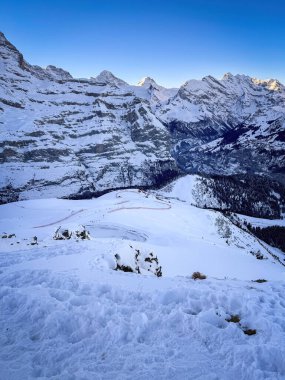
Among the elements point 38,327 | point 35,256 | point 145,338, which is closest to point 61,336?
A: point 38,327

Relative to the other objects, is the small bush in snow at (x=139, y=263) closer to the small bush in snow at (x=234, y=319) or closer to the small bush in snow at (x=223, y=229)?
the small bush in snow at (x=234, y=319)

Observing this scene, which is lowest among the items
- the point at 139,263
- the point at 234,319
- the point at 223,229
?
the point at 223,229

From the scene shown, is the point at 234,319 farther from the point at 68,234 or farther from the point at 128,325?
the point at 68,234

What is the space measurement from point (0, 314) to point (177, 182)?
187239 millimetres

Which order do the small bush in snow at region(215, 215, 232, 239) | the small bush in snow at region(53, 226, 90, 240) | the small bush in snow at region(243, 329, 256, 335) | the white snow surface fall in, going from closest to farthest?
1. the white snow surface
2. the small bush in snow at region(243, 329, 256, 335)
3. the small bush in snow at region(53, 226, 90, 240)
4. the small bush in snow at region(215, 215, 232, 239)

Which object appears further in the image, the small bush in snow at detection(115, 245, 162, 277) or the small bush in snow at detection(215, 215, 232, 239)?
the small bush in snow at detection(215, 215, 232, 239)

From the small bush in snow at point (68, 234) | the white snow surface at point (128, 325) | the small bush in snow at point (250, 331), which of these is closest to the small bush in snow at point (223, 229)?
the small bush in snow at point (68, 234)

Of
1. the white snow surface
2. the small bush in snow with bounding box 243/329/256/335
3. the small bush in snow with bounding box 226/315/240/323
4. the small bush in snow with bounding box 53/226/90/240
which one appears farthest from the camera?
the small bush in snow with bounding box 53/226/90/240

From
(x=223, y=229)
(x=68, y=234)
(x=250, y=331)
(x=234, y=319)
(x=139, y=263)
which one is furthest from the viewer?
(x=223, y=229)

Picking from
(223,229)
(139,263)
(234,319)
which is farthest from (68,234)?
(223,229)

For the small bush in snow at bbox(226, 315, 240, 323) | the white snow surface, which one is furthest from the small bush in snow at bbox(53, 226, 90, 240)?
the small bush in snow at bbox(226, 315, 240, 323)

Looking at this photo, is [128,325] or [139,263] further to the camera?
[139,263]

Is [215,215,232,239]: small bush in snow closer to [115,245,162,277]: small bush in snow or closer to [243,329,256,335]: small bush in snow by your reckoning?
[115,245,162,277]: small bush in snow

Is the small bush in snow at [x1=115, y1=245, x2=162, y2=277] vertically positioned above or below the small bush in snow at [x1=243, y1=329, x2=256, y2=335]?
below
